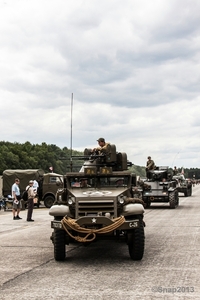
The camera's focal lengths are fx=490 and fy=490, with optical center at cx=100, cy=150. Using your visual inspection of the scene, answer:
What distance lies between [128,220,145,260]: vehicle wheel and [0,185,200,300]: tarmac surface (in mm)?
162

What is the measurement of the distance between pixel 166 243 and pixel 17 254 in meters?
3.66

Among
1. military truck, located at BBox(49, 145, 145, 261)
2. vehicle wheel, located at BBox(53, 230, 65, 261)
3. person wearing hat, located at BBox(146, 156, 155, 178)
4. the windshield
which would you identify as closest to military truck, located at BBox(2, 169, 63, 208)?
person wearing hat, located at BBox(146, 156, 155, 178)

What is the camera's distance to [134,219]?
31.0 feet

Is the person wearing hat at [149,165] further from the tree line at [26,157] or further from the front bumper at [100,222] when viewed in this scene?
the tree line at [26,157]

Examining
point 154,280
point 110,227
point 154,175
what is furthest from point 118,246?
point 154,175

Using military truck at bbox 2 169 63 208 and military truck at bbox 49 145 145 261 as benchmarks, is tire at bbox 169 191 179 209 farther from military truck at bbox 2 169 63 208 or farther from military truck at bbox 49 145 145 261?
military truck at bbox 49 145 145 261

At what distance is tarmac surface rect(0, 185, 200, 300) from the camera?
22.4 ft

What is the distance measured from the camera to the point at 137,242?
9.24 metres

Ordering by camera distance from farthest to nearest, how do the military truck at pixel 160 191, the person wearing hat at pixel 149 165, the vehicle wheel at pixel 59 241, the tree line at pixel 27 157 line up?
the tree line at pixel 27 157 < the person wearing hat at pixel 149 165 < the military truck at pixel 160 191 < the vehicle wheel at pixel 59 241

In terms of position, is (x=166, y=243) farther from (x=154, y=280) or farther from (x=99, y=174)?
(x=154, y=280)

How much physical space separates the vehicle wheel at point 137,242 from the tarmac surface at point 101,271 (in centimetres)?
16

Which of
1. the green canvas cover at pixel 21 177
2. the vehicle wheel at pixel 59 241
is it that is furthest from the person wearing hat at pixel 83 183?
the green canvas cover at pixel 21 177

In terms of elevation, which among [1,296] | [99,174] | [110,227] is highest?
[99,174]

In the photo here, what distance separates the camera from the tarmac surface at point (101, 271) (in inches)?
269
